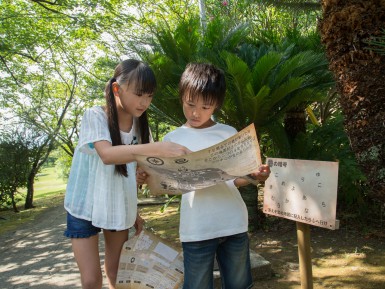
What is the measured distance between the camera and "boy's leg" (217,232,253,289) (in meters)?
1.63

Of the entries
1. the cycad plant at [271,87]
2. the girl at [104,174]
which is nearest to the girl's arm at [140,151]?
the girl at [104,174]

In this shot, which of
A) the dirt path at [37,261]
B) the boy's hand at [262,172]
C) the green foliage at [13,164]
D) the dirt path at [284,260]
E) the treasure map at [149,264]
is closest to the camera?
the boy's hand at [262,172]

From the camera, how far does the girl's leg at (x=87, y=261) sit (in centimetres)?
168

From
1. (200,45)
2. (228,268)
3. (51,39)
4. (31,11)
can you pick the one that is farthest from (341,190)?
(51,39)

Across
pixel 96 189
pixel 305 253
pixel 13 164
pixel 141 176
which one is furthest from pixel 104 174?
pixel 13 164

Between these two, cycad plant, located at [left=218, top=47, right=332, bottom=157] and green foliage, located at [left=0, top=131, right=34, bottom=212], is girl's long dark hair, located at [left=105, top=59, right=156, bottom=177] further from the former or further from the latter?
green foliage, located at [left=0, top=131, right=34, bottom=212]

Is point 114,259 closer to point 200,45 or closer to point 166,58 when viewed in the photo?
point 166,58

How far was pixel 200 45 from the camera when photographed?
13.6 feet

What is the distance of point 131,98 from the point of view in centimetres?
163

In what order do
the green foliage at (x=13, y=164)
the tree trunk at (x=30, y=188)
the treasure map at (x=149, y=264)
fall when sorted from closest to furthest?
1. the treasure map at (x=149, y=264)
2. the green foliage at (x=13, y=164)
3. the tree trunk at (x=30, y=188)

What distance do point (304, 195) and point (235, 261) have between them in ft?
1.53

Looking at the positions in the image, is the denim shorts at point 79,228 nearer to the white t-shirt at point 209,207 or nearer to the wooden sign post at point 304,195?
the white t-shirt at point 209,207

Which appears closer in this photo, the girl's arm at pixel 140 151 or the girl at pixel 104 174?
the girl's arm at pixel 140 151

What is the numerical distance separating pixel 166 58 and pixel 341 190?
258cm
